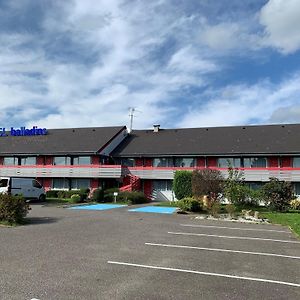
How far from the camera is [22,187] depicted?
2964 centimetres

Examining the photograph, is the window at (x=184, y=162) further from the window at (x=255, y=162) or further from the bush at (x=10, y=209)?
the bush at (x=10, y=209)

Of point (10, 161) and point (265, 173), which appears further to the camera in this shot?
point (10, 161)

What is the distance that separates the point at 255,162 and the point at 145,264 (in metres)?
28.3

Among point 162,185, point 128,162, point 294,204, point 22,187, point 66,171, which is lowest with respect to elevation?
point 294,204

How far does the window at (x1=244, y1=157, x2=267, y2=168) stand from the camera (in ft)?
114

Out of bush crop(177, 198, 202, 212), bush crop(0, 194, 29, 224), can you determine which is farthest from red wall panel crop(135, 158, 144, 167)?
bush crop(0, 194, 29, 224)

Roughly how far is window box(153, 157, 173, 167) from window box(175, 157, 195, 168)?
2.05ft

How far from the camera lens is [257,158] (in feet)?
115

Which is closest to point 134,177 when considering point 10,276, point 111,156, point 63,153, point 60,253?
point 111,156

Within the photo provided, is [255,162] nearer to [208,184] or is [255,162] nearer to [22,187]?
[208,184]

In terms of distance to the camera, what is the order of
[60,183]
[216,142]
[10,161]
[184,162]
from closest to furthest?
[184,162] → [216,142] → [60,183] → [10,161]

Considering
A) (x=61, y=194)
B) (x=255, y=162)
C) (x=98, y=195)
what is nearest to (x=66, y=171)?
(x=61, y=194)

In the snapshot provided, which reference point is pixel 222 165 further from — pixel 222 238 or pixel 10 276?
pixel 10 276

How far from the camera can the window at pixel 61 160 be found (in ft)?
133
